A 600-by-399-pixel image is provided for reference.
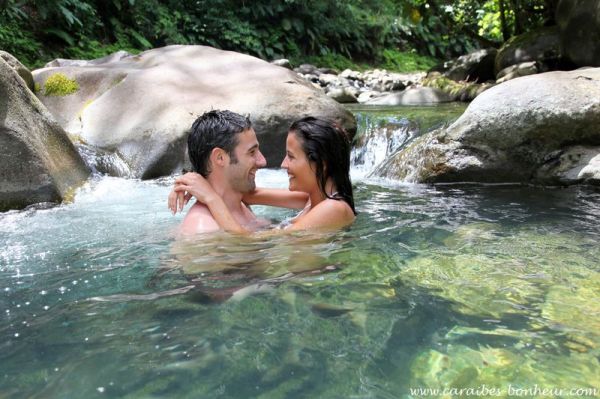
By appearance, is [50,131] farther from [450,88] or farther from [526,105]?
[450,88]

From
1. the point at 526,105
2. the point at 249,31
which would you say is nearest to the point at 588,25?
the point at 526,105

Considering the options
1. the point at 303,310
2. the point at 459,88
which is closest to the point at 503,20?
the point at 459,88

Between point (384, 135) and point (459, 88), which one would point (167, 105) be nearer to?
point (384, 135)

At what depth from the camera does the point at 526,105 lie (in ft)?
19.8

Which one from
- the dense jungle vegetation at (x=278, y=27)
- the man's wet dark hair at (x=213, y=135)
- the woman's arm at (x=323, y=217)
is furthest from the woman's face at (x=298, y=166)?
the dense jungle vegetation at (x=278, y=27)

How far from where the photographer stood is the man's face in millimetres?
3662

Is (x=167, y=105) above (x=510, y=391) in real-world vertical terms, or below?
above

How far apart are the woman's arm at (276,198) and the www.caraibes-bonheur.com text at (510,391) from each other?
2475 mm

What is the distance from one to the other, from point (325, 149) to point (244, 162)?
57cm

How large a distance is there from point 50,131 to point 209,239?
10.9ft

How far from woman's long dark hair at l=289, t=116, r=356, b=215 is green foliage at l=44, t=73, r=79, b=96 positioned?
5.53 metres

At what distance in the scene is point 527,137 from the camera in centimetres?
608

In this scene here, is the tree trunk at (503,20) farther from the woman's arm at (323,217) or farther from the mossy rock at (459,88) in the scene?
the woman's arm at (323,217)

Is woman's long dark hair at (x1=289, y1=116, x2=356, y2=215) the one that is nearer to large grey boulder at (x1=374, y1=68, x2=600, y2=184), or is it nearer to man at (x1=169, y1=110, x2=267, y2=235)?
man at (x1=169, y1=110, x2=267, y2=235)
